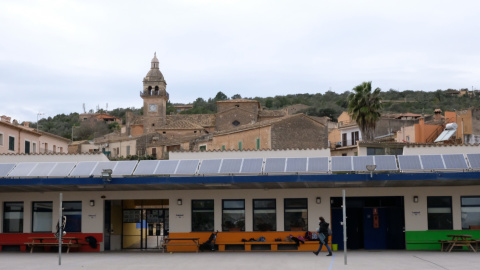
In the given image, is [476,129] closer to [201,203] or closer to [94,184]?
[201,203]

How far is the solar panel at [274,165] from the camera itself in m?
24.2

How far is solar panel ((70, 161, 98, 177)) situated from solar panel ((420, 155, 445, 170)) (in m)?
12.6

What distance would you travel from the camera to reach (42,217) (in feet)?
89.0

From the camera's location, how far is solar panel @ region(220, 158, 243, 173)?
24.5 m

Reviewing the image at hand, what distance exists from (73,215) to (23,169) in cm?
297

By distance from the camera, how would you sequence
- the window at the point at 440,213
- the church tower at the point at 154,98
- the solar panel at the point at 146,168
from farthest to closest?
the church tower at the point at 154,98 < the window at the point at 440,213 < the solar panel at the point at 146,168

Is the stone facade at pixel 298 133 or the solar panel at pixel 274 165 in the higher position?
the stone facade at pixel 298 133

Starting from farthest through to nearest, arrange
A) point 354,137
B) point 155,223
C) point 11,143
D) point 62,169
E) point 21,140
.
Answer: point 354,137 < point 21,140 < point 11,143 < point 155,223 < point 62,169

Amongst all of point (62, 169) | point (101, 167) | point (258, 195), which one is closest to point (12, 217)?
point (62, 169)

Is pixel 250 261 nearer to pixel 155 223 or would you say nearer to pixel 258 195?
pixel 258 195

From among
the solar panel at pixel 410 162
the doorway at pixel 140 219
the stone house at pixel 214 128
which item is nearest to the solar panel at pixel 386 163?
the solar panel at pixel 410 162

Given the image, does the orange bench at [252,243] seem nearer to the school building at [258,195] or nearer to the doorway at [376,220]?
the school building at [258,195]

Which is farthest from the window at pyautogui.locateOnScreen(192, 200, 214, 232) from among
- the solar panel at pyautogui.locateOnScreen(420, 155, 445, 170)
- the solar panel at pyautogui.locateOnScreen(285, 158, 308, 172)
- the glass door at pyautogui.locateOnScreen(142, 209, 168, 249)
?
the solar panel at pyautogui.locateOnScreen(420, 155, 445, 170)

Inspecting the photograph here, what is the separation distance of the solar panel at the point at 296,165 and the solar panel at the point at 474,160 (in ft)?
19.5
